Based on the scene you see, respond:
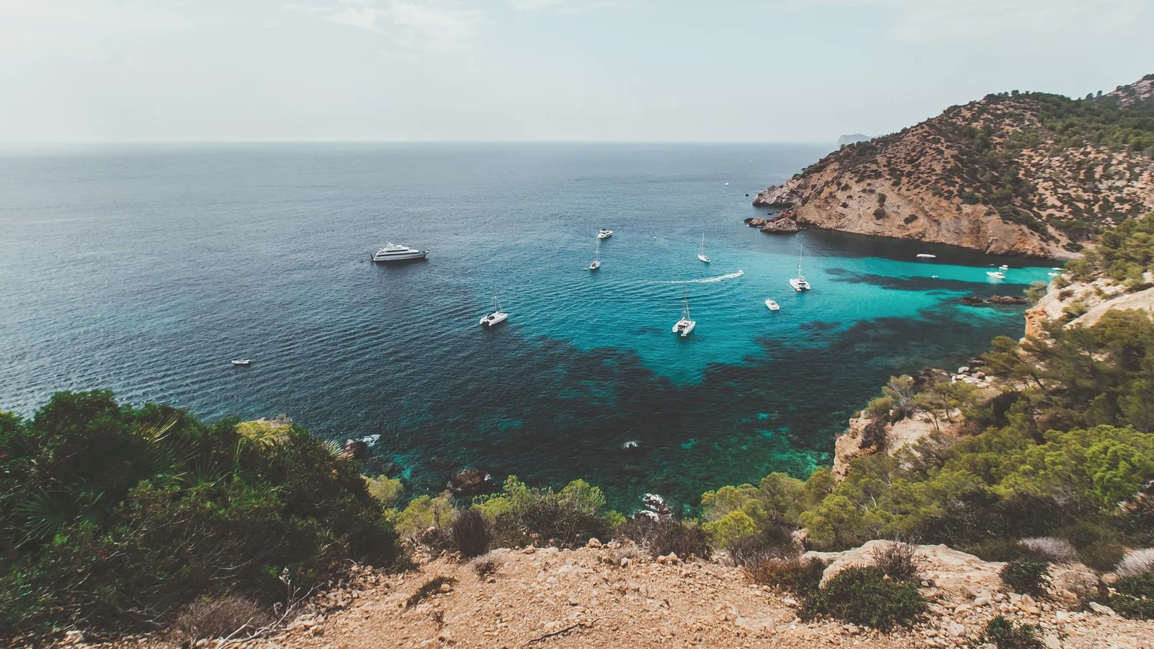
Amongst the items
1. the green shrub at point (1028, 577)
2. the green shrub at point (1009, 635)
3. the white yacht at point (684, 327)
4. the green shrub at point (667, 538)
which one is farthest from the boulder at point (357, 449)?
the white yacht at point (684, 327)

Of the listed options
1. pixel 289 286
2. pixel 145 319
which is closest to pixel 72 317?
pixel 145 319

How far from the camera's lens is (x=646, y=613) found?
40.9 ft

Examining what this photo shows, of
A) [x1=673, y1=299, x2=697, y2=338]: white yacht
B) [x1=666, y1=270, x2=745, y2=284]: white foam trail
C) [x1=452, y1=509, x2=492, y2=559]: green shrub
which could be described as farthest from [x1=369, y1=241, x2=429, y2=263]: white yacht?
[x1=452, y1=509, x2=492, y2=559]: green shrub

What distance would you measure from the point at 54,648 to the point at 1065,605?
69.0 ft

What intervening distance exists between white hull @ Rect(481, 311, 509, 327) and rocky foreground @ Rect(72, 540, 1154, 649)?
152 feet

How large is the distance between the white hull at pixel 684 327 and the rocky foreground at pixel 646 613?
4377cm

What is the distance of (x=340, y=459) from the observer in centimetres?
1762

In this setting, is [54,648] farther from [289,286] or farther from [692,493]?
[289,286]

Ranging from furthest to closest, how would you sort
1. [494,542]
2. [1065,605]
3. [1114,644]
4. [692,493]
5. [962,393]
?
[692,493]
[962,393]
[494,542]
[1065,605]
[1114,644]

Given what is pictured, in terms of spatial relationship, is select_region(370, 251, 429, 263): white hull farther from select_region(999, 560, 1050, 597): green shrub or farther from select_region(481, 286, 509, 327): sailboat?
select_region(999, 560, 1050, 597): green shrub

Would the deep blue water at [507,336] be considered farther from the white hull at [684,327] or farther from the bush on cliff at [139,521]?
the bush on cliff at [139,521]

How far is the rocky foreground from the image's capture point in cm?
1060

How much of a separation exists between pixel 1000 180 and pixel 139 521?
440 feet

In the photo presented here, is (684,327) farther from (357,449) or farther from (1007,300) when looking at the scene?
(1007,300)
